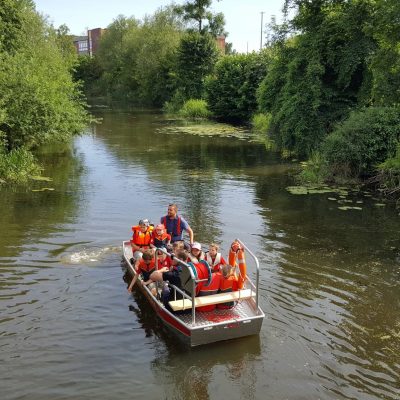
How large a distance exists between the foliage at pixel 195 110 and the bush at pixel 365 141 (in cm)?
3041

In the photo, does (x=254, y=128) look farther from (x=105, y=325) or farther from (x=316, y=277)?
(x=105, y=325)

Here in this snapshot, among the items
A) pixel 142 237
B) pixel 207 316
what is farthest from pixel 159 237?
pixel 207 316

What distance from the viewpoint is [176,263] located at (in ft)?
33.8

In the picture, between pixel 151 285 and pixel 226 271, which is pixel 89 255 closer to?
pixel 151 285

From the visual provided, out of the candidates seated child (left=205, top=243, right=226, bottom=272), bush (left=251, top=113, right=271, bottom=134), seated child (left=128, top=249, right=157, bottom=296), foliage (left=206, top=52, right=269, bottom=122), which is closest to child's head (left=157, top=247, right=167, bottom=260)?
seated child (left=128, top=249, right=157, bottom=296)

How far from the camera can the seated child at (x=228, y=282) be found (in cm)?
970

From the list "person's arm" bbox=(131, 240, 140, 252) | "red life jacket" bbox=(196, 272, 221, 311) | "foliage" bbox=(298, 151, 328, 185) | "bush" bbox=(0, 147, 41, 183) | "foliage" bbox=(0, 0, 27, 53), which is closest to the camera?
"red life jacket" bbox=(196, 272, 221, 311)

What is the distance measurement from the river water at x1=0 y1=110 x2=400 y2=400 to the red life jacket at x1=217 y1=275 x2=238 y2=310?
0.76m

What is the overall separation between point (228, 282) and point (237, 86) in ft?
128

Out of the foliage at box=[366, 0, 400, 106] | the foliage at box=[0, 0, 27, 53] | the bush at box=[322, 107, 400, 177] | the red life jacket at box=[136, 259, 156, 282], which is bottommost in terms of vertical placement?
the red life jacket at box=[136, 259, 156, 282]

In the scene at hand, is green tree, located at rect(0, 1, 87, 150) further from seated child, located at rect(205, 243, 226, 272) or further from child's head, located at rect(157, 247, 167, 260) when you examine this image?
seated child, located at rect(205, 243, 226, 272)

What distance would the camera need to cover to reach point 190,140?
36.3m

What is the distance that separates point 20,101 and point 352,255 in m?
15.7

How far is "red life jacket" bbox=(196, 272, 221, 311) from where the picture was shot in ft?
31.5
